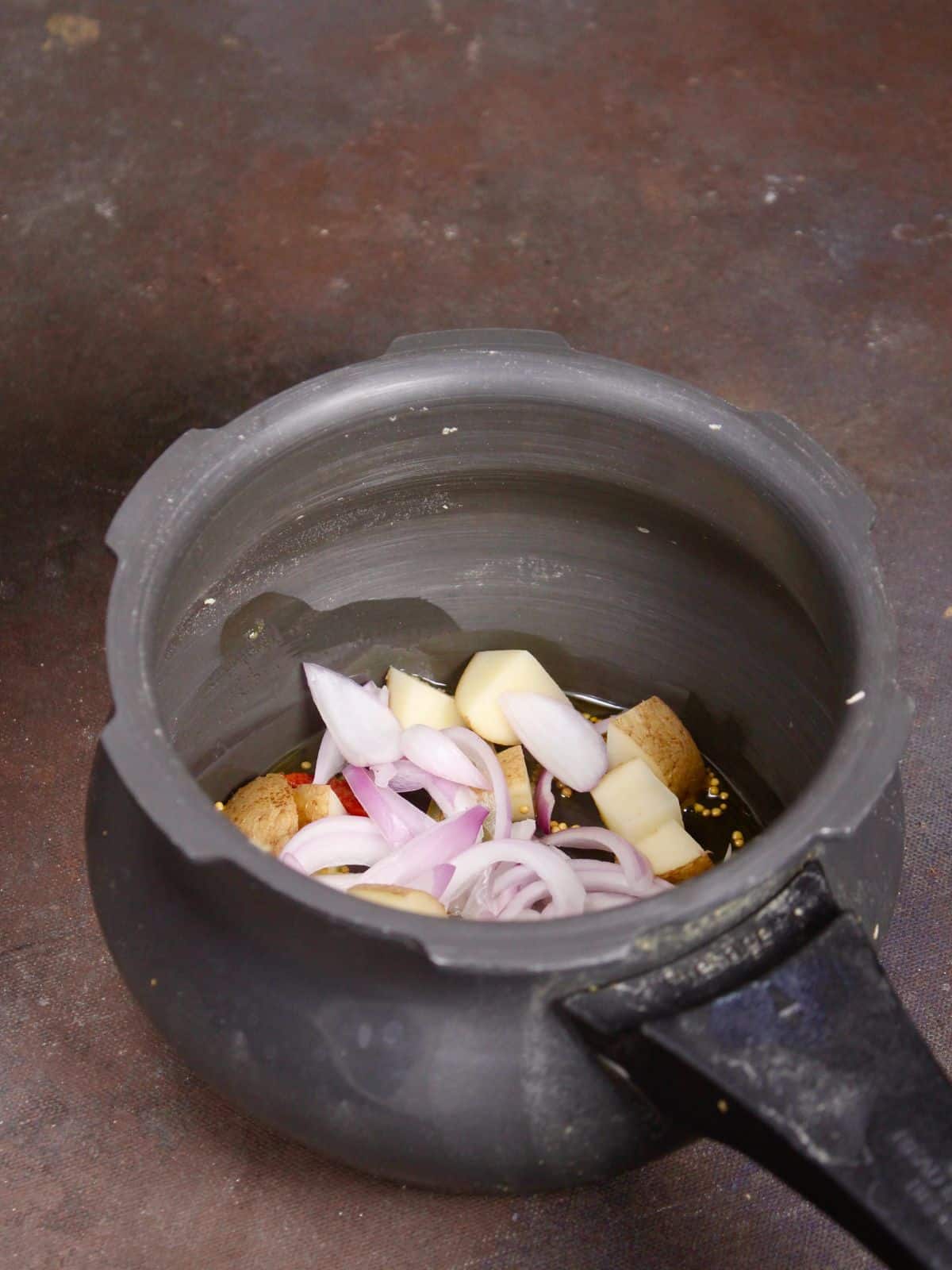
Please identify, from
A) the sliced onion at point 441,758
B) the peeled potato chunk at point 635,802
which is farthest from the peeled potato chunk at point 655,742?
the sliced onion at point 441,758

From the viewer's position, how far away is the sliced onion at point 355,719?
49.8 inches

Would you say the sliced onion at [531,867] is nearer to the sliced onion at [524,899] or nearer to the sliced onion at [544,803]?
the sliced onion at [524,899]

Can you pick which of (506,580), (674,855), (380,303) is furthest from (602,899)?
(380,303)

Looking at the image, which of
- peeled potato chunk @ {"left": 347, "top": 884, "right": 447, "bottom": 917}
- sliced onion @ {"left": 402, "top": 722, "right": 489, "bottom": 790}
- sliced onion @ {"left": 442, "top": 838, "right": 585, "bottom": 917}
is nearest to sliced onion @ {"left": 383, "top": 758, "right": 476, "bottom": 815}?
sliced onion @ {"left": 402, "top": 722, "right": 489, "bottom": 790}

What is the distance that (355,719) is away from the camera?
50.0 inches

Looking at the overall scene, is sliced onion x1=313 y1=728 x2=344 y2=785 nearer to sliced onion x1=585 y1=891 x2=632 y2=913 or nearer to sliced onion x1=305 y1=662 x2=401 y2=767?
sliced onion x1=305 y1=662 x2=401 y2=767

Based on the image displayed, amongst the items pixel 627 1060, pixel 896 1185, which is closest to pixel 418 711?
pixel 627 1060

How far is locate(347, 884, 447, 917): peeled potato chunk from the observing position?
38.3 inches

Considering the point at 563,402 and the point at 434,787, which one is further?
the point at 434,787

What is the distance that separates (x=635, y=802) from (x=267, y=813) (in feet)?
1.06

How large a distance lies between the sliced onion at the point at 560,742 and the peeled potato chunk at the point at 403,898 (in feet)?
1.04

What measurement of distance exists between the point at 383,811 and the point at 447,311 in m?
0.92

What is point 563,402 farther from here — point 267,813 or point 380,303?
point 380,303

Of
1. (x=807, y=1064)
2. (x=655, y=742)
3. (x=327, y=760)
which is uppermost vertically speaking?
(x=807, y=1064)
